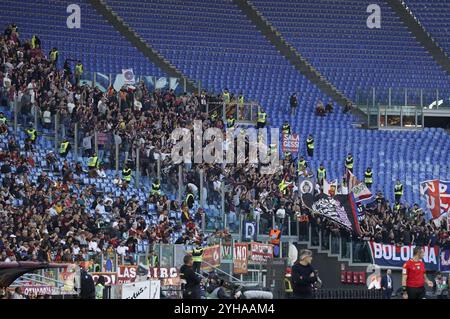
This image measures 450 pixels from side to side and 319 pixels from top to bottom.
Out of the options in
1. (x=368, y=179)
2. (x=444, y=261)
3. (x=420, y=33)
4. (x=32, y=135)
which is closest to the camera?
(x=32, y=135)

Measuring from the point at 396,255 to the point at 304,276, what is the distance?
51.5ft

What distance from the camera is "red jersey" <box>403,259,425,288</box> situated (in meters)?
20.7

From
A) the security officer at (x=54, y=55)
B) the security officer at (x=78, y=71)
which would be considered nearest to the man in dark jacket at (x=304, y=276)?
the security officer at (x=78, y=71)

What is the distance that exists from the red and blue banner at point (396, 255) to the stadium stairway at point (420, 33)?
13613mm

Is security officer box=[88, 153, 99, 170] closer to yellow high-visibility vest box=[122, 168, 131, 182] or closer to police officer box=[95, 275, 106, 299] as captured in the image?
yellow high-visibility vest box=[122, 168, 131, 182]

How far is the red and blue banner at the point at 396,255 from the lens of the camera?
3469 centimetres

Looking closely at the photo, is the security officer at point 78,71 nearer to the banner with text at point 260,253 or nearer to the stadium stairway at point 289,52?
the banner with text at point 260,253

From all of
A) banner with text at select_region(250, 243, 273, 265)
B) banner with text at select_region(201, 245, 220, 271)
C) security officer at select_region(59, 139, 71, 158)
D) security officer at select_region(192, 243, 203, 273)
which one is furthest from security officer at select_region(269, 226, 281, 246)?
→ security officer at select_region(59, 139, 71, 158)

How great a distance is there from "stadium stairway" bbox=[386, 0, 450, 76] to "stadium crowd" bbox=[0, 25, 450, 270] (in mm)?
11494

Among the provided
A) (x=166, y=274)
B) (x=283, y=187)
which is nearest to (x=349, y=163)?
(x=283, y=187)

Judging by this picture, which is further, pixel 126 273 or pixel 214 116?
pixel 214 116

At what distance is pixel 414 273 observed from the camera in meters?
20.7

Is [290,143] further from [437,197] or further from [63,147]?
[63,147]
